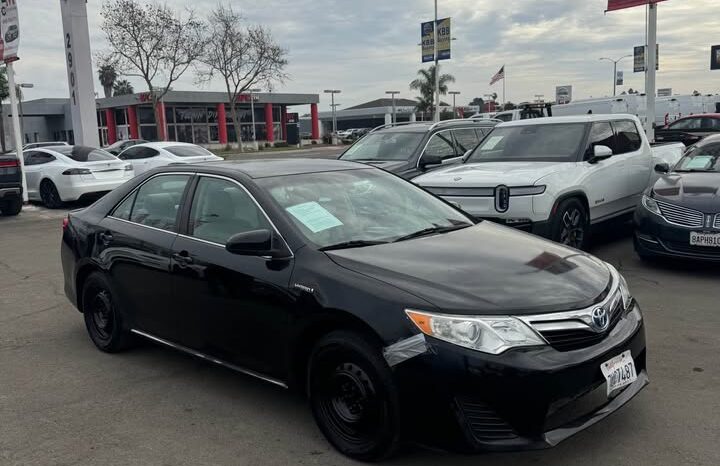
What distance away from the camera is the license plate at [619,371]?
10.1 ft

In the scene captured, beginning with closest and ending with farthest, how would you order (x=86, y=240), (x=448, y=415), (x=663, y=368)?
1. (x=448, y=415)
2. (x=663, y=368)
3. (x=86, y=240)

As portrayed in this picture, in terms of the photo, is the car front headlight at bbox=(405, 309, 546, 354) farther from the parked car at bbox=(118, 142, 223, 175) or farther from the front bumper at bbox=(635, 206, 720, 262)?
the parked car at bbox=(118, 142, 223, 175)

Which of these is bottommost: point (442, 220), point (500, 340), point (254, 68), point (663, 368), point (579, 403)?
point (663, 368)

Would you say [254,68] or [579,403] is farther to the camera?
[254,68]

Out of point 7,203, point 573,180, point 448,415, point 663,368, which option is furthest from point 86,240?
point 7,203

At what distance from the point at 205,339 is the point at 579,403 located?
2299mm

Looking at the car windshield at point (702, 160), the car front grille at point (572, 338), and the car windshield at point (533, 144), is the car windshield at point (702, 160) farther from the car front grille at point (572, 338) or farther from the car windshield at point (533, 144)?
the car front grille at point (572, 338)

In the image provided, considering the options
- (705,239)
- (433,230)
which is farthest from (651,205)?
(433,230)

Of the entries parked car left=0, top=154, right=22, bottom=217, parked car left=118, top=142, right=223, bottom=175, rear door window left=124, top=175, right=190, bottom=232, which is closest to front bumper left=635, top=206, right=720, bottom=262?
rear door window left=124, top=175, right=190, bottom=232

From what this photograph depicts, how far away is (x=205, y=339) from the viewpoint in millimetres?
4082

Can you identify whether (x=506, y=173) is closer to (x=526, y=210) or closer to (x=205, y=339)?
(x=526, y=210)

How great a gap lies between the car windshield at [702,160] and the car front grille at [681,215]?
1160mm

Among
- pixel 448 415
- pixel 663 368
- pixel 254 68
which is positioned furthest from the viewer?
pixel 254 68

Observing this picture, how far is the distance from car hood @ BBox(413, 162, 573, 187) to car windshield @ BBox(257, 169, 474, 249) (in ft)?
9.19
